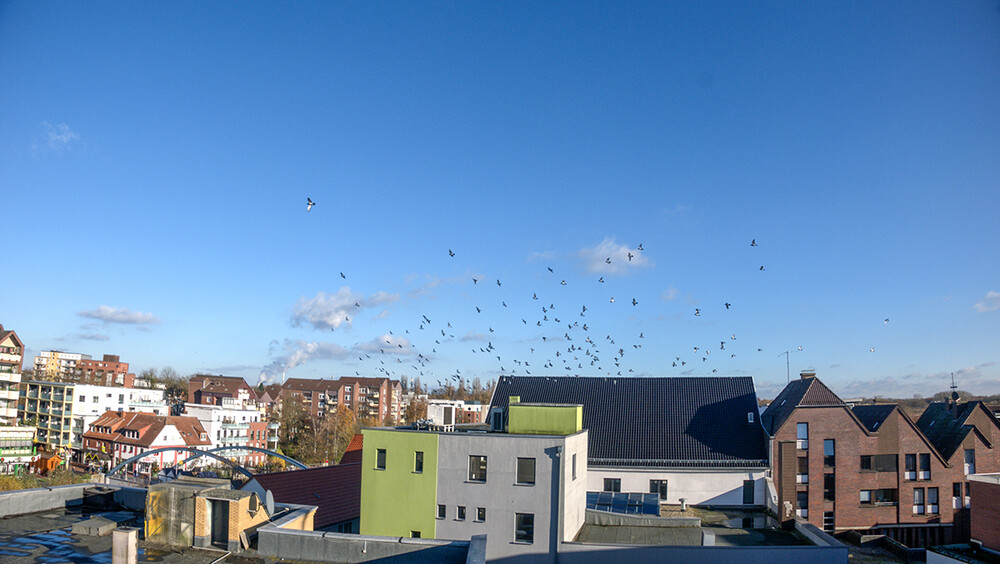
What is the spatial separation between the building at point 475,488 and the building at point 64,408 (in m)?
68.2

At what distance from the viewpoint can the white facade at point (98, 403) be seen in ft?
267

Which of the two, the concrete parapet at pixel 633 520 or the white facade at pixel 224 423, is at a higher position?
the concrete parapet at pixel 633 520

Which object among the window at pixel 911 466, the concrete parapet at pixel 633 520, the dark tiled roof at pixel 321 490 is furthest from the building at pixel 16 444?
the window at pixel 911 466

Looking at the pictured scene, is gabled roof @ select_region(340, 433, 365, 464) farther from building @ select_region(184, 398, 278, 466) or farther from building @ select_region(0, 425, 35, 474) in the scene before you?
building @ select_region(0, 425, 35, 474)

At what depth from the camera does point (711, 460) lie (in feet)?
134

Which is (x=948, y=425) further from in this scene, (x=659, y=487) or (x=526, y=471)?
(x=526, y=471)

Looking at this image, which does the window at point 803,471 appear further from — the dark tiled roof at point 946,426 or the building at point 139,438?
the building at point 139,438

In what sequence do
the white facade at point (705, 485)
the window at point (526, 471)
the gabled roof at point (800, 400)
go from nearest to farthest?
the window at point (526, 471) → the white facade at point (705, 485) → the gabled roof at point (800, 400)

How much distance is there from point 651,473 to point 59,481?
107 feet

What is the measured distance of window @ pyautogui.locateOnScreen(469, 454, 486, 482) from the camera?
27.7 meters

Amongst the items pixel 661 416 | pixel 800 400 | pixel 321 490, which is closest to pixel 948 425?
pixel 800 400

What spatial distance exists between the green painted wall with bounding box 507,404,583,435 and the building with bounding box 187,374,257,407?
76589mm

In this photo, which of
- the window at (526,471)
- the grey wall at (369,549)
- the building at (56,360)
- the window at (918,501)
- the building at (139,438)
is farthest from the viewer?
the building at (56,360)

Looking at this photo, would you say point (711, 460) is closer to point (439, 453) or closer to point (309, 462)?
point (439, 453)
